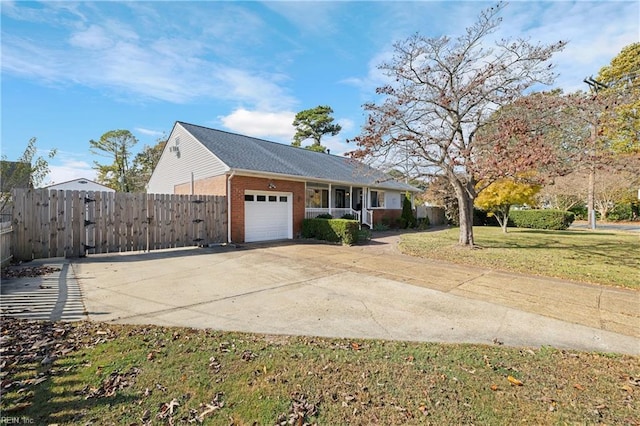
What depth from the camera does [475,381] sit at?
267 centimetres

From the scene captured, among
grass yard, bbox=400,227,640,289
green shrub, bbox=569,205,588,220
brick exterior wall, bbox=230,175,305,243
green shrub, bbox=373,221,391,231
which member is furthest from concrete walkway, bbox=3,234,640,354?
green shrub, bbox=569,205,588,220

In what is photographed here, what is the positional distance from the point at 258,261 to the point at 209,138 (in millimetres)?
8803

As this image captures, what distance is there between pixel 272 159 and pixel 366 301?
38.3 feet

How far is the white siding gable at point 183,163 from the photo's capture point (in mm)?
13356

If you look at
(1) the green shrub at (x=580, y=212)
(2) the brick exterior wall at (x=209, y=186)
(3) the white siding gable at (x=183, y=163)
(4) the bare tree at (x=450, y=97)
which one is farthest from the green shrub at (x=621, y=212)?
(3) the white siding gable at (x=183, y=163)

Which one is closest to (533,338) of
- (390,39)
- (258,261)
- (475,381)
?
(475,381)

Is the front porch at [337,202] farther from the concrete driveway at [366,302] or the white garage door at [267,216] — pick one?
the concrete driveway at [366,302]

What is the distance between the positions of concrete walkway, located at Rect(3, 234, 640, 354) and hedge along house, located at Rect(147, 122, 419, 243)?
185 inches

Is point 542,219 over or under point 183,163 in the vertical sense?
under

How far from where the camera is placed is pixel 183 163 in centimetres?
1552

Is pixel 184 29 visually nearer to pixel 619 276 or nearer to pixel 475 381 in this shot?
pixel 475 381

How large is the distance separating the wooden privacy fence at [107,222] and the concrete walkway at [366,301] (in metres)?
1.30

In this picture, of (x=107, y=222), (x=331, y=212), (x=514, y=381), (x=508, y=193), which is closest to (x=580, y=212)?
(x=508, y=193)

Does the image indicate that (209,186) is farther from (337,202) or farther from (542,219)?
(542,219)
